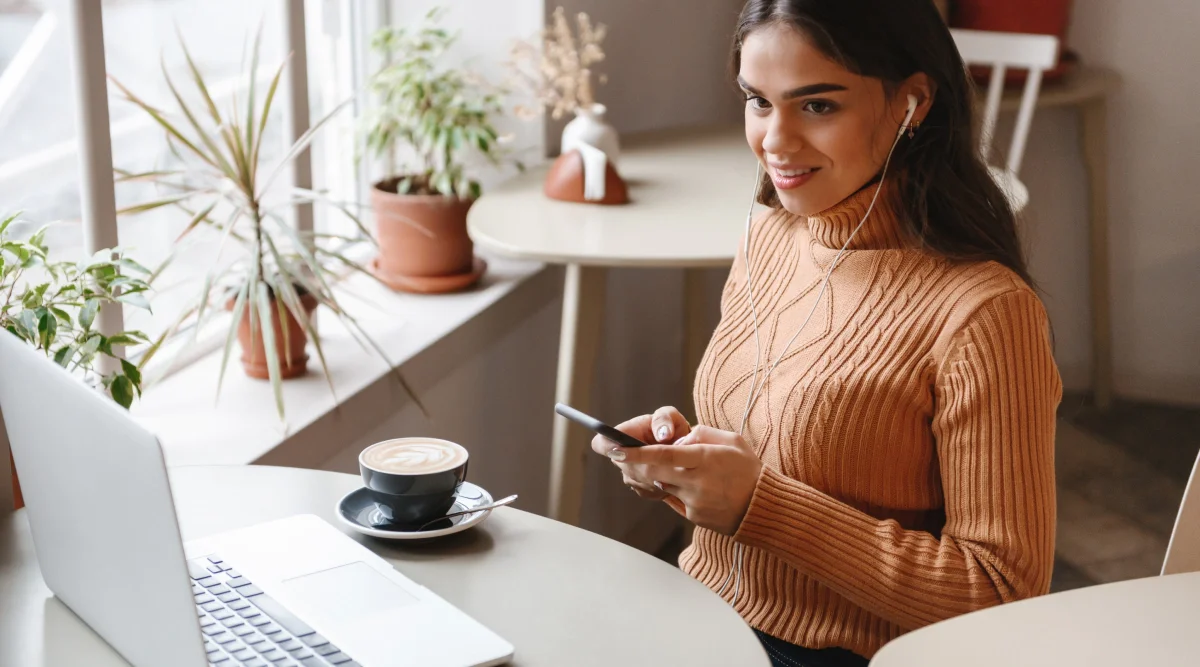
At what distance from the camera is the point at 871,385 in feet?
3.75

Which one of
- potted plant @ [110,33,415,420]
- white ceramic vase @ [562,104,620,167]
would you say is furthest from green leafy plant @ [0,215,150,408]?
white ceramic vase @ [562,104,620,167]

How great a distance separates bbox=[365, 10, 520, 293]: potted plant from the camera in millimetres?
2047

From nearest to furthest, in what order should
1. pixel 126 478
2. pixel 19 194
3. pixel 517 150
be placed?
pixel 126 478, pixel 19 194, pixel 517 150

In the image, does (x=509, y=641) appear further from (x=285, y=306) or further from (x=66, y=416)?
(x=285, y=306)

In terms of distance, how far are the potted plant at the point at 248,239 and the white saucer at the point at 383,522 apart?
1.83ft

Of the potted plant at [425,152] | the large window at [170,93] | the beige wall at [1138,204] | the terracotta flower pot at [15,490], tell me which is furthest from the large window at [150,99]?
the beige wall at [1138,204]

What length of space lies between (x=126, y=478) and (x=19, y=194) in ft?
→ 3.17

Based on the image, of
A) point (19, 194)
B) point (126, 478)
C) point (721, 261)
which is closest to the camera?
point (126, 478)

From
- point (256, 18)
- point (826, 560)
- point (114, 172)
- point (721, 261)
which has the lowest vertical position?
point (826, 560)

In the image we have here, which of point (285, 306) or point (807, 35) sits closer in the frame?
point (807, 35)

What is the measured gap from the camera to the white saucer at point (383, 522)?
1.00 meters

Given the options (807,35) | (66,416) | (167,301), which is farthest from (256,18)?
(66,416)

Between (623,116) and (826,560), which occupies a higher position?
(623,116)

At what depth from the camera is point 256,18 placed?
6.28ft
